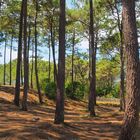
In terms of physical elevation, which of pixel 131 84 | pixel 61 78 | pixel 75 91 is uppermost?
pixel 61 78

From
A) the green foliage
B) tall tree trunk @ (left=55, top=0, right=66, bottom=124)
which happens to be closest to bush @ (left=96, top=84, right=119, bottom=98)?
the green foliage

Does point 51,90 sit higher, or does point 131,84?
point 131,84

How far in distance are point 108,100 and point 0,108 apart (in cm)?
3311

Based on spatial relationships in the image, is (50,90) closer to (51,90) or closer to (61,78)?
(51,90)

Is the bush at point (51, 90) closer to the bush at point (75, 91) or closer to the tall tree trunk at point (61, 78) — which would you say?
the bush at point (75, 91)

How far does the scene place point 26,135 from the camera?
14.7 m

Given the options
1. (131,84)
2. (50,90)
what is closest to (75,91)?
(50,90)

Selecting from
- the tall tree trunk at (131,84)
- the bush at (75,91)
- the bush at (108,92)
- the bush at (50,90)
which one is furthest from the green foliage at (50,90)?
the tall tree trunk at (131,84)

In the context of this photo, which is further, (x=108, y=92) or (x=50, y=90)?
(x=108, y=92)

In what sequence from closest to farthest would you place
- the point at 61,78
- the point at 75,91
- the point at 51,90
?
the point at 61,78 < the point at 51,90 < the point at 75,91

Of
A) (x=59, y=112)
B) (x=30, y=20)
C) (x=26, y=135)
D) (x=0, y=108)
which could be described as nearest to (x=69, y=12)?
(x=30, y=20)

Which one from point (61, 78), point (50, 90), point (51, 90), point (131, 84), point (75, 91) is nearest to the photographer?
point (131, 84)

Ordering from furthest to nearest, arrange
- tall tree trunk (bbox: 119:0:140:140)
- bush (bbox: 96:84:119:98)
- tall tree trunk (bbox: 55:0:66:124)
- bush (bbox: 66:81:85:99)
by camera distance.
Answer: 1. bush (bbox: 96:84:119:98)
2. bush (bbox: 66:81:85:99)
3. tall tree trunk (bbox: 55:0:66:124)
4. tall tree trunk (bbox: 119:0:140:140)

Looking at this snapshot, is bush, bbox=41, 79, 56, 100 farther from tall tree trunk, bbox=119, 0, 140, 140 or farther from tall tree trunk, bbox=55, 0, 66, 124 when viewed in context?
tall tree trunk, bbox=119, 0, 140, 140
